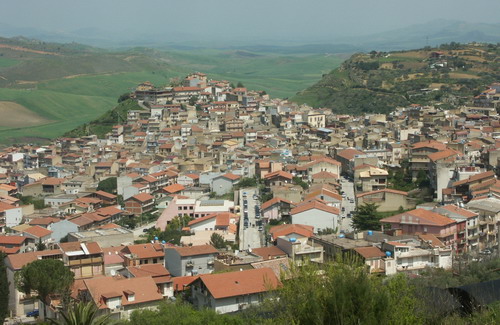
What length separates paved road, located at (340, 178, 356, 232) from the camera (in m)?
20.5

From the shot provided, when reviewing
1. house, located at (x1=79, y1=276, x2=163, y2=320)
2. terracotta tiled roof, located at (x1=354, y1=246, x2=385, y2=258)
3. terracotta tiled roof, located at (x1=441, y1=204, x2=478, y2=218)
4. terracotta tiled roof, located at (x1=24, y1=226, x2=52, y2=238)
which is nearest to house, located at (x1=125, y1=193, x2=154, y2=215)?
terracotta tiled roof, located at (x1=24, y1=226, x2=52, y2=238)

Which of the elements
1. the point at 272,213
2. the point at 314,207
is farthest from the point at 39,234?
the point at 314,207

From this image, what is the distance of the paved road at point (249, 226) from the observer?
19520 mm

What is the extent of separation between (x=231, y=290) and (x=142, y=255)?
4.31 meters

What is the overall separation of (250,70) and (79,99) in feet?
175

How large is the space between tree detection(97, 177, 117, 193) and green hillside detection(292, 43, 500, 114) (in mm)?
19135

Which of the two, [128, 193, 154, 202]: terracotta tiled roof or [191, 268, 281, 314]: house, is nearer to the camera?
[191, 268, 281, 314]: house

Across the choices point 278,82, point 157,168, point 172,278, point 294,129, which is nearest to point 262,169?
point 157,168

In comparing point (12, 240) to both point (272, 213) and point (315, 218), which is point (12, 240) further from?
point (315, 218)

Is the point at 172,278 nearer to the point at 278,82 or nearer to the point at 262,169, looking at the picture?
the point at 262,169

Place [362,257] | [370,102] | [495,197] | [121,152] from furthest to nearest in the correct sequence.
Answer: [370,102] < [121,152] < [495,197] < [362,257]

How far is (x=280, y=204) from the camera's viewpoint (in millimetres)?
22094

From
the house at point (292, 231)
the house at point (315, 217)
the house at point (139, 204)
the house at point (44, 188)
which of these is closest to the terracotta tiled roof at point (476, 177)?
the house at point (315, 217)

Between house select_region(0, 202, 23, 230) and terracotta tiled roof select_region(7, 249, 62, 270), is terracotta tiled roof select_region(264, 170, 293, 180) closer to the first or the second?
house select_region(0, 202, 23, 230)
